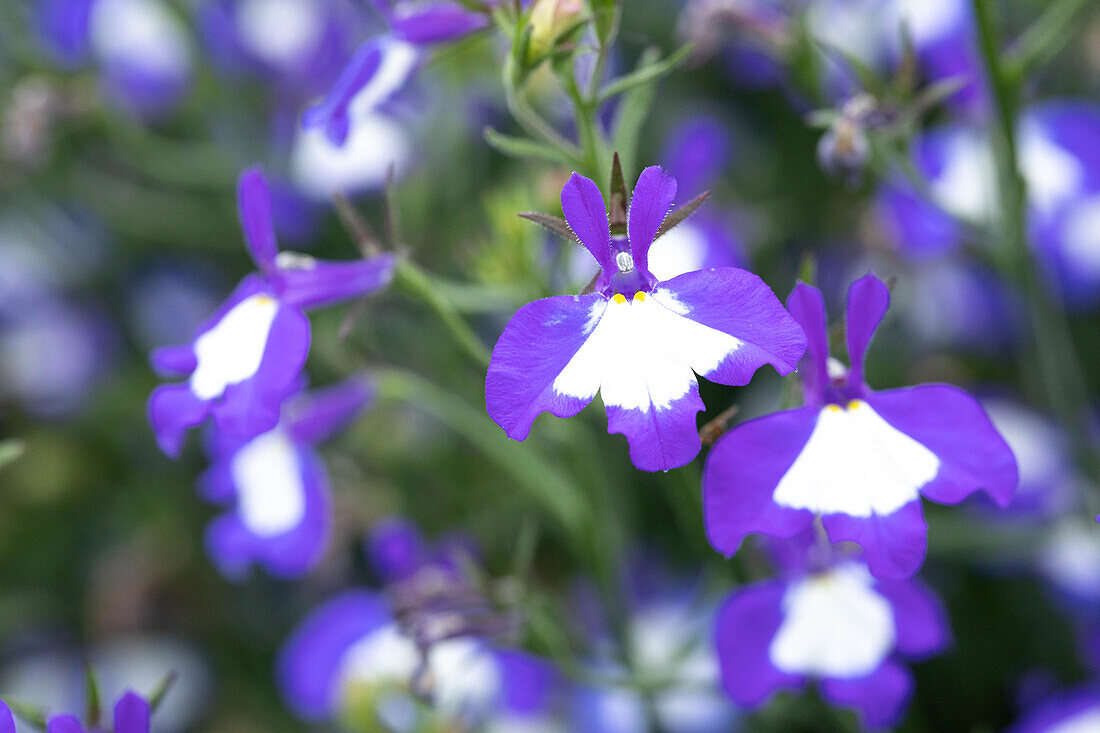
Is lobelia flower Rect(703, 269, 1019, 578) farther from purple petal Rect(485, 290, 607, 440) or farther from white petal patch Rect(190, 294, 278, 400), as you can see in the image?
white petal patch Rect(190, 294, 278, 400)

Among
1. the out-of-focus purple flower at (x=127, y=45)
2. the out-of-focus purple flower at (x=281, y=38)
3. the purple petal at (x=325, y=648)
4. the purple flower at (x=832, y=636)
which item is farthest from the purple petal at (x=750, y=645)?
the out-of-focus purple flower at (x=127, y=45)

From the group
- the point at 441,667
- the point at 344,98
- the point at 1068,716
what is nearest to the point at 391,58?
the point at 344,98

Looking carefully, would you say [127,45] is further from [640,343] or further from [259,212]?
[640,343]

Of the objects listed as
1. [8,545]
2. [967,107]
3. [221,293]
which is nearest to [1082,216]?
[967,107]

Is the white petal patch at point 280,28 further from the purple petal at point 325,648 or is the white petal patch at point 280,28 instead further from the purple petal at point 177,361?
the purple petal at point 177,361

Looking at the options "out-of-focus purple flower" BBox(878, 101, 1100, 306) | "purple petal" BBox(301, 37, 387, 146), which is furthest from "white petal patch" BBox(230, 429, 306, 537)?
"out-of-focus purple flower" BBox(878, 101, 1100, 306)

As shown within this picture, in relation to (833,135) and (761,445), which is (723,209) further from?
(761,445)
